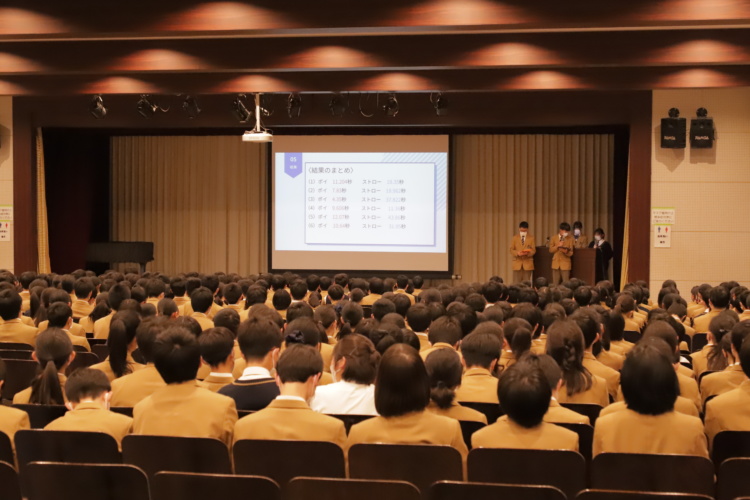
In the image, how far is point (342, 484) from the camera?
7.95ft

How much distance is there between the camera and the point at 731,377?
4457mm

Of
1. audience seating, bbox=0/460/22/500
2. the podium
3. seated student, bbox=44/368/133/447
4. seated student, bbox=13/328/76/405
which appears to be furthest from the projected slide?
audience seating, bbox=0/460/22/500

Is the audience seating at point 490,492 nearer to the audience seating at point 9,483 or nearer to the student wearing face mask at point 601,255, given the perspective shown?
the audience seating at point 9,483

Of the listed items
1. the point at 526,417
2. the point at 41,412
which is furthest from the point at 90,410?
the point at 526,417

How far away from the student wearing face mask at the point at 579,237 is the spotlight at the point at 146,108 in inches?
288

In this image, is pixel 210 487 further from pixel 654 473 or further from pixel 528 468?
pixel 654 473

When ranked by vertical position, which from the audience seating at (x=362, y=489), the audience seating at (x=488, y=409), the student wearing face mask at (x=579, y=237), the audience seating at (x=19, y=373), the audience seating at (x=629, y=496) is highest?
the student wearing face mask at (x=579, y=237)

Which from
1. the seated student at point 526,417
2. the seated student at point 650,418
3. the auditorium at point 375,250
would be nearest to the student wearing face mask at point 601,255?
the auditorium at point 375,250

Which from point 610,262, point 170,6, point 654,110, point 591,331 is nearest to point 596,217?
point 610,262

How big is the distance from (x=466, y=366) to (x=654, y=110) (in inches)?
385

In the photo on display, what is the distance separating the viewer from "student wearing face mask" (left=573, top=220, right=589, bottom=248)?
15.1 metres

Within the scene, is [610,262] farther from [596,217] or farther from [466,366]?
[466,366]

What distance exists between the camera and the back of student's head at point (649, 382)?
312 cm

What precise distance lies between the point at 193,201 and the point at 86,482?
15854mm
